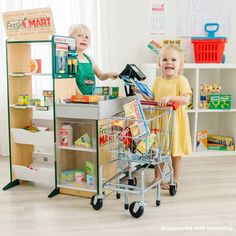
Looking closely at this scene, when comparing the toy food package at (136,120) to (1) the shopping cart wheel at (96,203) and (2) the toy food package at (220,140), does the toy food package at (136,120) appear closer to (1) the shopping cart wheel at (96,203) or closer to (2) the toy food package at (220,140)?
(1) the shopping cart wheel at (96,203)

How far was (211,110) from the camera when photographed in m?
4.05

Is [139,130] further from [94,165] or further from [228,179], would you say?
[228,179]

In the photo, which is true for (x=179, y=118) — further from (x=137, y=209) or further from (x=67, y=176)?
(x=67, y=176)

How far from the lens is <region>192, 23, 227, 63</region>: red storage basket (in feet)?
13.2

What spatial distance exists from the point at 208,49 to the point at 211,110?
62 centimetres

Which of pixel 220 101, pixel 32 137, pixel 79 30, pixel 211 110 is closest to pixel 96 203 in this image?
pixel 32 137

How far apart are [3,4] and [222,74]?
7.78 feet

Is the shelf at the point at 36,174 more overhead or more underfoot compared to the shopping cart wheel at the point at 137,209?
more overhead

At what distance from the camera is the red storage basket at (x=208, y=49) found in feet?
13.2

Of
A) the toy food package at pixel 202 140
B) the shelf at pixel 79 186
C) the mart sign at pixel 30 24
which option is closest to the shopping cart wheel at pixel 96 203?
the shelf at pixel 79 186

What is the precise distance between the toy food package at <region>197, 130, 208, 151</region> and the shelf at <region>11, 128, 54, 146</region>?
1903 millimetres

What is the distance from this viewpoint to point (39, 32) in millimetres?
2822

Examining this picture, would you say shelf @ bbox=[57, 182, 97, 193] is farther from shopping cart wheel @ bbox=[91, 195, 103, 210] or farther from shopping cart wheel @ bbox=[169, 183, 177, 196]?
shopping cart wheel @ bbox=[169, 183, 177, 196]

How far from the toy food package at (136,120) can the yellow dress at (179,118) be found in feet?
1.59
